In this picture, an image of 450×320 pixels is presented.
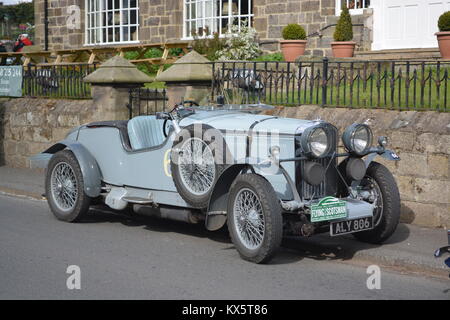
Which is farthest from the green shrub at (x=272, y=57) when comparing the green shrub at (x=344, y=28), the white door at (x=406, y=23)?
the white door at (x=406, y=23)

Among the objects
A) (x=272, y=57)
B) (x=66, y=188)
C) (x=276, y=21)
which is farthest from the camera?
(x=276, y=21)

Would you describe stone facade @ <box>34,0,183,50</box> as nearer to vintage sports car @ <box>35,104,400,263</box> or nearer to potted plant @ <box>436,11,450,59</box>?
potted plant @ <box>436,11,450,59</box>

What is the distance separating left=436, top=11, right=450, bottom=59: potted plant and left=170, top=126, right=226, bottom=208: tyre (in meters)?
7.55

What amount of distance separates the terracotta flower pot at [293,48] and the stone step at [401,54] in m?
1.30

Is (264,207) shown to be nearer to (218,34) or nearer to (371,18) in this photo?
(371,18)

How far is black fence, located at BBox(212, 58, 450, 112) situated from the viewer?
370 inches

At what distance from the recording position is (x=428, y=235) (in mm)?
8414

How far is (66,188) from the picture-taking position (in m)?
9.31

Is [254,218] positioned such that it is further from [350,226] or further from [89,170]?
[89,170]

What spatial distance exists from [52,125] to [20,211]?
431 cm

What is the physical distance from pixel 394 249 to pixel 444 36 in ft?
23.8

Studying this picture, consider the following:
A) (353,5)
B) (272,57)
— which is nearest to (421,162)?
(353,5)
